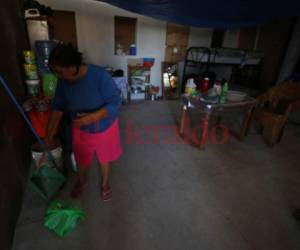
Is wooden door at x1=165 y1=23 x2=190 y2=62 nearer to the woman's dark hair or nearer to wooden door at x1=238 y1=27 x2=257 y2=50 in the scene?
wooden door at x1=238 y1=27 x2=257 y2=50

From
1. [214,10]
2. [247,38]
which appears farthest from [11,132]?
[247,38]

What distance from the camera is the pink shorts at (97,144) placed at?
1295 mm

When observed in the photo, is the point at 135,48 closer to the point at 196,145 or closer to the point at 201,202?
the point at 196,145

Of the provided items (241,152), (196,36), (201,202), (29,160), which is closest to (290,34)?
(196,36)

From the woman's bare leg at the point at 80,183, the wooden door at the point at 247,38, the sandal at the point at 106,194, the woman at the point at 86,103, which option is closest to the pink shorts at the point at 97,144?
the woman at the point at 86,103

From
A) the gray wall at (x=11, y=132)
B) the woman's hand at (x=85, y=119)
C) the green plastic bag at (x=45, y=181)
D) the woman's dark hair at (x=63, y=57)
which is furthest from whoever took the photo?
the green plastic bag at (x=45, y=181)

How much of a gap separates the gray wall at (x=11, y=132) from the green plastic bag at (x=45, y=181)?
0.49ft

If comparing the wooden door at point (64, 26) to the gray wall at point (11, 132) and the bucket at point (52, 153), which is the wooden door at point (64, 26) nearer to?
the gray wall at point (11, 132)

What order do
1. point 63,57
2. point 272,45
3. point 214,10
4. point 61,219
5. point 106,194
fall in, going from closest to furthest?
point 63,57
point 61,219
point 106,194
point 214,10
point 272,45

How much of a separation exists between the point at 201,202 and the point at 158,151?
88 centimetres

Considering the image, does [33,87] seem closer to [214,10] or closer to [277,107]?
[214,10]

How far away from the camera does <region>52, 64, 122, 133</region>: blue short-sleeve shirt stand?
3.65 feet

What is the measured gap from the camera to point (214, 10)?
258cm

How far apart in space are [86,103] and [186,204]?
3.76 ft
